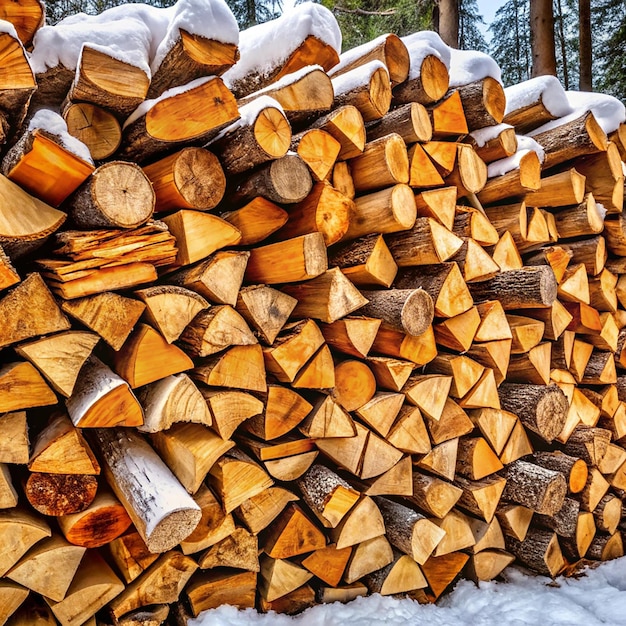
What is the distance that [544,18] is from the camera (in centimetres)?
495

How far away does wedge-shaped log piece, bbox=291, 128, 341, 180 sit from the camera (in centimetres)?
185

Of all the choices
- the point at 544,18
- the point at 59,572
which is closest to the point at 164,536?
the point at 59,572

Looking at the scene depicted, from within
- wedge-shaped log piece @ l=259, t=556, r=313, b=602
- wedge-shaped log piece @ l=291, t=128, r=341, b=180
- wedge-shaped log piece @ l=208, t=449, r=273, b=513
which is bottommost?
wedge-shaped log piece @ l=259, t=556, r=313, b=602

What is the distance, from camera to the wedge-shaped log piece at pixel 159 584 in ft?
5.49

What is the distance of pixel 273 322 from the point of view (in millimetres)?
1810

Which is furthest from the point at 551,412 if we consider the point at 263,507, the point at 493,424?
the point at 263,507

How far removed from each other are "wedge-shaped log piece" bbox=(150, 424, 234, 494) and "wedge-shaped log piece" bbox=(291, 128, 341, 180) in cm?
99

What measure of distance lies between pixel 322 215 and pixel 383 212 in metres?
0.26

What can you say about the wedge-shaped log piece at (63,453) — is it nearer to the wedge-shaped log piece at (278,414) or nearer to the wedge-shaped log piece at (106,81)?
the wedge-shaped log piece at (278,414)

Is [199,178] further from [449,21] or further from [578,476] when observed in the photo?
[449,21]

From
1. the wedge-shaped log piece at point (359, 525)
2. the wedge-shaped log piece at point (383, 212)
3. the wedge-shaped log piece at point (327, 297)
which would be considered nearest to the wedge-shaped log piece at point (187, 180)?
the wedge-shaped log piece at point (327, 297)

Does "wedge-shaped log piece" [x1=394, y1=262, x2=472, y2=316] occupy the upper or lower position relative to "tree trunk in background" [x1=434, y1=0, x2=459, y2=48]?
lower

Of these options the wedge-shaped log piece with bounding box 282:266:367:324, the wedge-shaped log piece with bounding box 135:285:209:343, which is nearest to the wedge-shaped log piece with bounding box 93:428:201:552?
the wedge-shaped log piece with bounding box 135:285:209:343

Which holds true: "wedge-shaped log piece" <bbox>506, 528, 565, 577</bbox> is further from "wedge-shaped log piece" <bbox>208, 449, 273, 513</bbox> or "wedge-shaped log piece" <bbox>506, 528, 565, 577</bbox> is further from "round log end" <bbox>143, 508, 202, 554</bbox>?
"round log end" <bbox>143, 508, 202, 554</bbox>
